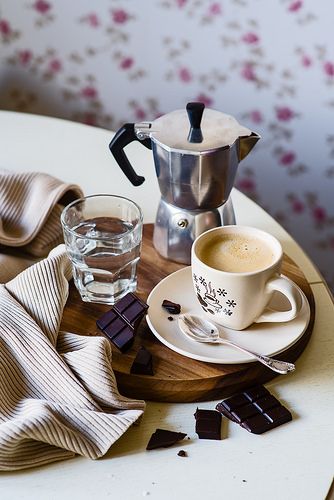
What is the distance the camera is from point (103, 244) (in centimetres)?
95

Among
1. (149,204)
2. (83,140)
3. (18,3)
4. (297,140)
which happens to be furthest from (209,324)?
(18,3)

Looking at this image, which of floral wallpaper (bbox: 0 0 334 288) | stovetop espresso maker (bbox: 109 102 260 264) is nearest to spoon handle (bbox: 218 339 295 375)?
stovetop espresso maker (bbox: 109 102 260 264)

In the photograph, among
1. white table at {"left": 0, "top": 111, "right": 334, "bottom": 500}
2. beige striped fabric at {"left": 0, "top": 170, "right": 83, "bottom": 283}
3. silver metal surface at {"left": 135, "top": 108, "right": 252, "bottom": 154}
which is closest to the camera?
white table at {"left": 0, "top": 111, "right": 334, "bottom": 500}

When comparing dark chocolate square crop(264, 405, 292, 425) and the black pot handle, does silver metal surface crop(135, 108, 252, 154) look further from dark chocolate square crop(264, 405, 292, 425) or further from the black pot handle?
dark chocolate square crop(264, 405, 292, 425)

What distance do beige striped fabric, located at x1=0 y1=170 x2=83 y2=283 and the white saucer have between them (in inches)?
8.0

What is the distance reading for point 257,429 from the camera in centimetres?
75

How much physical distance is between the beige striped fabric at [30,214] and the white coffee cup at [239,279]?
0.88ft

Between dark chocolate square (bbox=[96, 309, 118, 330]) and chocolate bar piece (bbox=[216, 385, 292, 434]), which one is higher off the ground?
dark chocolate square (bbox=[96, 309, 118, 330])

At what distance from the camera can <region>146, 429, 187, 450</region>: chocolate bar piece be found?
0.73m

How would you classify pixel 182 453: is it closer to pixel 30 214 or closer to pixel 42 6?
pixel 30 214

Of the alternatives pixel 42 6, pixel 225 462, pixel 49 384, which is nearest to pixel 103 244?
pixel 49 384

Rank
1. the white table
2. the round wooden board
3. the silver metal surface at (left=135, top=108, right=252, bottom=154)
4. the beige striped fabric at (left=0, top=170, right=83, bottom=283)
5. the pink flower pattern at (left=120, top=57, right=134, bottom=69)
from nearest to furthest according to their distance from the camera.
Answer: the white table
the round wooden board
the silver metal surface at (left=135, top=108, right=252, bottom=154)
the beige striped fabric at (left=0, top=170, right=83, bottom=283)
the pink flower pattern at (left=120, top=57, right=134, bottom=69)

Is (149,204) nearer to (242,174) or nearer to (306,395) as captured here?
(306,395)

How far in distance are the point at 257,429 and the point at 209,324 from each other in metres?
0.15
